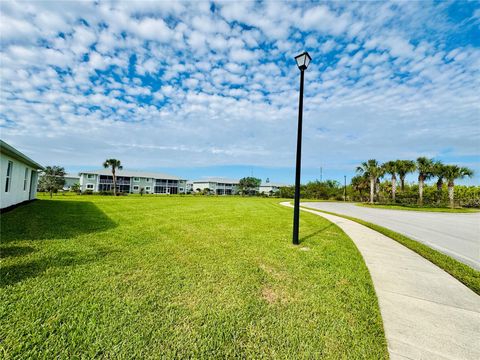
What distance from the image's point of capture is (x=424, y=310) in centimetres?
305

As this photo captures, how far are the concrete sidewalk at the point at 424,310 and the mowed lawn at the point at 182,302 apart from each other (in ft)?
0.62

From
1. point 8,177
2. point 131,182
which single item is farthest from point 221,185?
point 8,177

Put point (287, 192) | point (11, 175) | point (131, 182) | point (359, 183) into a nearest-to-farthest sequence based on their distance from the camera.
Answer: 1. point (11, 175)
2. point (359, 183)
3. point (131, 182)
4. point (287, 192)

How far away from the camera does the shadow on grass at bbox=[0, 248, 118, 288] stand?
3.58m

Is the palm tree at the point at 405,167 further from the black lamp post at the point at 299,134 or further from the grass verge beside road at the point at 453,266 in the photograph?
the black lamp post at the point at 299,134

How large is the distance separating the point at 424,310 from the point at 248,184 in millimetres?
67892

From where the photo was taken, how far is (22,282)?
3398mm

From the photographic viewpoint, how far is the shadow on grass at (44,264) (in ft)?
11.7

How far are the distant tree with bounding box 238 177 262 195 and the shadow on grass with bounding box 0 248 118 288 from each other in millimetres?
65410

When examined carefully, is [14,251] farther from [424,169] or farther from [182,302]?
[424,169]

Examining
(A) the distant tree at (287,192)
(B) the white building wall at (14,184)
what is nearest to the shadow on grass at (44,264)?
(B) the white building wall at (14,184)

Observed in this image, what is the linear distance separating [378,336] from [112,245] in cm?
569

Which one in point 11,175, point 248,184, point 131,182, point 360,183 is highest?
point 360,183

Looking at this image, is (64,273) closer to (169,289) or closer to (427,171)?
(169,289)
